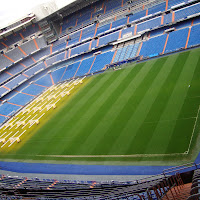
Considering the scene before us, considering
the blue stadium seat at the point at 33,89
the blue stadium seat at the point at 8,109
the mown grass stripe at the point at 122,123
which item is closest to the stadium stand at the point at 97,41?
the blue stadium seat at the point at 33,89

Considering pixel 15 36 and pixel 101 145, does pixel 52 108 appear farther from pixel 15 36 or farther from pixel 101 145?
pixel 15 36

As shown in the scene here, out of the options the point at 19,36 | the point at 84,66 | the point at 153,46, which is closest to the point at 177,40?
the point at 153,46

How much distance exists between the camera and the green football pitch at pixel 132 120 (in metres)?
18.7

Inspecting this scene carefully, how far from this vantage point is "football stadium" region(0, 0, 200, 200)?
53.3 ft

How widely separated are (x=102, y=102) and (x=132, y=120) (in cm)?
801

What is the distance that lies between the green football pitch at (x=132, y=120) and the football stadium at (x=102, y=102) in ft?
0.40

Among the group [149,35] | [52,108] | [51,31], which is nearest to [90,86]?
[52,108]

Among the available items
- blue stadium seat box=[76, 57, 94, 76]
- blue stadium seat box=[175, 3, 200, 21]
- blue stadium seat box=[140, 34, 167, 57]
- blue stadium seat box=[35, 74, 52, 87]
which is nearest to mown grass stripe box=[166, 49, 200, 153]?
blue stadium seat box=[140, 34, 167, 57]

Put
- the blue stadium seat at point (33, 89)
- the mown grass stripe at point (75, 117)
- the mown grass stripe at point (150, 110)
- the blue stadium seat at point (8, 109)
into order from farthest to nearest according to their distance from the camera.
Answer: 1. the blue stadium seat at point (33, 89)
2. the blue stadium seat at point (8, 109)
3. the mown grass stripe at point (75, 117)
4. the mown grass stripe at point (150, 110)

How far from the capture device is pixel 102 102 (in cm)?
3014

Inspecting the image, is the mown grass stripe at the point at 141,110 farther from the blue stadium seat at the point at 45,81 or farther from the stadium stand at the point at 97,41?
the blue stadium seat at the point at 45,81

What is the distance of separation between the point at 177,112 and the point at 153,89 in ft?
22.4

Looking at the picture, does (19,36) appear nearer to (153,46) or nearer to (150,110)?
(153,46)

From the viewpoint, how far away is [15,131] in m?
33.0
